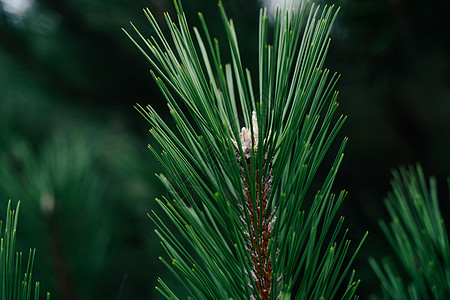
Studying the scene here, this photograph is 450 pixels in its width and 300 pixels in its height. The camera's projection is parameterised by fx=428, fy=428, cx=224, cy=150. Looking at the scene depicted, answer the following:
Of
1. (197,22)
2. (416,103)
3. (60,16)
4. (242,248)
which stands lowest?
Result: (242,248)

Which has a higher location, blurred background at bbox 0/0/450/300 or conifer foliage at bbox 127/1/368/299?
blurred background at bbox 0/0/450/300

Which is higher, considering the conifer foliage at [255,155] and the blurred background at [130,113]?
the blurred background at [130,113]

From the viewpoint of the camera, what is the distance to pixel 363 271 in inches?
33.7

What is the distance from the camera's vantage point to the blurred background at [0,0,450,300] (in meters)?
0.79

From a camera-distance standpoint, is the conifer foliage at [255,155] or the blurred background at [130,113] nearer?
the conifer foliage at [255,155]

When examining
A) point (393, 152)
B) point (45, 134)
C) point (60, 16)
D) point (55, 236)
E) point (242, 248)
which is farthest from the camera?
point (45, 134)

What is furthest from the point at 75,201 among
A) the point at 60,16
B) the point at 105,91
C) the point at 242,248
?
the point at 242,248

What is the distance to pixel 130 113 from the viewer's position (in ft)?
3.63

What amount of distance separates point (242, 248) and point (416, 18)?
0.68 m

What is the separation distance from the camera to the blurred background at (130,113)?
0.79 m

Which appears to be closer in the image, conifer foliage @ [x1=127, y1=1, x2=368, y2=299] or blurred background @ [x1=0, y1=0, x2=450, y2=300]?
conifer foliage @ [x1=127, y1=1, x2=368, y2=299]

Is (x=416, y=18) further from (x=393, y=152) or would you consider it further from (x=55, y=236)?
(x=55, y=236)

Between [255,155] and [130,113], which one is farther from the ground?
[130,113]

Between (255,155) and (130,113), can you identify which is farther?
(130,113)
